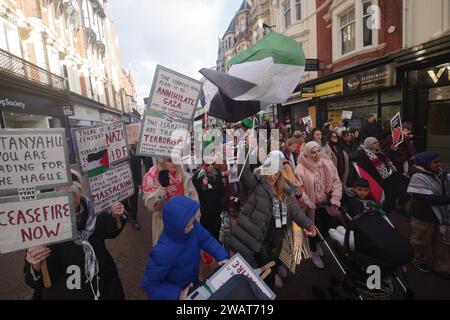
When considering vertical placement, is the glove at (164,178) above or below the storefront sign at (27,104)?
below

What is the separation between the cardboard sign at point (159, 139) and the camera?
10.2 feet

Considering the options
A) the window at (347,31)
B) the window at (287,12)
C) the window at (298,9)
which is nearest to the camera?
the window at (347,31)

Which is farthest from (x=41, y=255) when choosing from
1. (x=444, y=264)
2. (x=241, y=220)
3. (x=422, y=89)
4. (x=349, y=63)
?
(x=349, y=63)

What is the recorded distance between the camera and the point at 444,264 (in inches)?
130

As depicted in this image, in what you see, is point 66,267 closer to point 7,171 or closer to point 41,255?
point 41,255

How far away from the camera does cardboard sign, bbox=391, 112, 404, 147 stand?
5.27m

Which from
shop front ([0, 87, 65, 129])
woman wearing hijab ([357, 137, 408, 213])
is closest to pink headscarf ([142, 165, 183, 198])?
woman wearing hijab ([357, 137, 408, 213])

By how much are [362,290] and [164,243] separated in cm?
212

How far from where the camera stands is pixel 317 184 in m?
3.74

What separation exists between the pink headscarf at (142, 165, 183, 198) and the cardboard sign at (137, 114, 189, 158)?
0.25 meters

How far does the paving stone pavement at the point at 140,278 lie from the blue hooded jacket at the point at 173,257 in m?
1.65

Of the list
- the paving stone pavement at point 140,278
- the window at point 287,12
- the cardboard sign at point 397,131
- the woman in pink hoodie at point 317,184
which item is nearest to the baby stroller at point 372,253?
the paving stone pavement at point 140,278

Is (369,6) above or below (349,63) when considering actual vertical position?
above

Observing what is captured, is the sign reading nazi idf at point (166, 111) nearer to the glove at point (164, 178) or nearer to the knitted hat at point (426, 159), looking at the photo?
the glove at point (164, 178)
